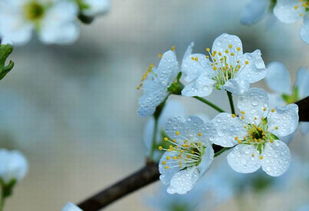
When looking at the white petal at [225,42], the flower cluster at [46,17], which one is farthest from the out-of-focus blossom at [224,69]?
the flower cluster at [46,17]

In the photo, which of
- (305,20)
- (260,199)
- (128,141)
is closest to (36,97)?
(128,141)

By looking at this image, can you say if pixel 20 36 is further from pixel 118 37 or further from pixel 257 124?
pixel 118 37

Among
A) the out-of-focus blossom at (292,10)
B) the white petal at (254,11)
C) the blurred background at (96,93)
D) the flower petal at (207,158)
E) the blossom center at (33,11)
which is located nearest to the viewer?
the flower petal at (207,158)

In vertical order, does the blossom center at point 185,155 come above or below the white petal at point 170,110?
above

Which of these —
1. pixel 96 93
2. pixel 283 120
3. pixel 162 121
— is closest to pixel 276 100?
pixel 162 121

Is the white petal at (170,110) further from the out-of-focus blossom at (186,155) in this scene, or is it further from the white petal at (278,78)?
the out-of-focus blossom at (186,155)

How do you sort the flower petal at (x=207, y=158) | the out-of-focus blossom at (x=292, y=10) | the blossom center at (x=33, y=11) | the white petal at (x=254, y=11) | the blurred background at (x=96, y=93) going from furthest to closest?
the blurred background at (x=96, y=93)
the blossom center at (x=33, y=11)
the white petal at (x=254, y=11)
the out-of-focus blossom at (x=292, y=10)
the flower petal at (x=207, y=158)

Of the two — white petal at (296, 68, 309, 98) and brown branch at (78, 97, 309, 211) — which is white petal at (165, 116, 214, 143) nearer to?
brown branch at (78, 97, 309, 211)
